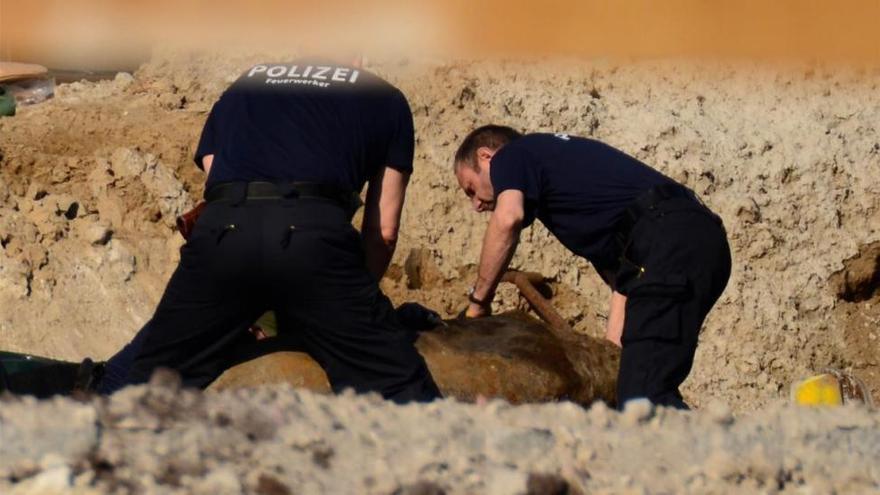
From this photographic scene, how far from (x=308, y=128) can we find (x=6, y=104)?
12.1ft

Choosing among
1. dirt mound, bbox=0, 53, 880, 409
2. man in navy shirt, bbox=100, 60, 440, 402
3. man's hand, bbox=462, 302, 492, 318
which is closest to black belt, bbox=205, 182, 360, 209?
man in navy shirt, bbox=100, 60, 440, 402

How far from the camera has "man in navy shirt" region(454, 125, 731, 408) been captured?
5.55 meters

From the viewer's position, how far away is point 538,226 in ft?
27.8

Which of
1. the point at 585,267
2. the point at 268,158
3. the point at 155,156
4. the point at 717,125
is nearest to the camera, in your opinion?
the point at 268,158

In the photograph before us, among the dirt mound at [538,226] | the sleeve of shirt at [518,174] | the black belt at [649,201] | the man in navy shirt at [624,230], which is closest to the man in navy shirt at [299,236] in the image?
the sleeve of shirt at [518,174]

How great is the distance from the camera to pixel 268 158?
16.8 ft

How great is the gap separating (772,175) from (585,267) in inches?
53.2

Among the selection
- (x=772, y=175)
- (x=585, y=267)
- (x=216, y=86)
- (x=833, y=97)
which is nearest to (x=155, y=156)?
(x=216, y=86)

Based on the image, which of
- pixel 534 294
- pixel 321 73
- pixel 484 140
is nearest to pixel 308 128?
pixel 321 73

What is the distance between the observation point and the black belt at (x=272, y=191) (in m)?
5.05

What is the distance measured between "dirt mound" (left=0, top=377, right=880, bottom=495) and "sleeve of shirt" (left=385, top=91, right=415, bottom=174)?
1427 millimetres

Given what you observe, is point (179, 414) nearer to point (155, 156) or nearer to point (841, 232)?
point (155, 156)

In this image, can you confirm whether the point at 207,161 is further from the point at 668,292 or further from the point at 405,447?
the point at 405,447

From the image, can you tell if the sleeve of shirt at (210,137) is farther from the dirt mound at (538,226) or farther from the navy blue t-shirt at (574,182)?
the dirt mound at (538,226)
